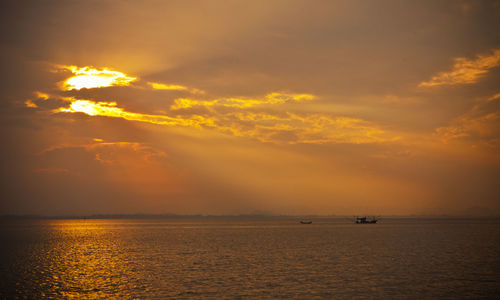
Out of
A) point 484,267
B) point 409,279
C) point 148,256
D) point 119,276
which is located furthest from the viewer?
point 148,256

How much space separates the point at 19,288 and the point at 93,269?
15.6 m

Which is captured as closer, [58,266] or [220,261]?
[58,266]

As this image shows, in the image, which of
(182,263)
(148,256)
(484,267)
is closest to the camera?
(484,267)

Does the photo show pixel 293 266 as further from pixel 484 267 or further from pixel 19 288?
pixel 19 288

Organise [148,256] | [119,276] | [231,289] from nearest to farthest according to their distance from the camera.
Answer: [231,289] → [119,276] → [148,256]

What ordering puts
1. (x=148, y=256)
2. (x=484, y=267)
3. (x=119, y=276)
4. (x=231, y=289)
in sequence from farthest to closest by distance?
(x=148, y=256), (x=484, y=267), (x=119, y=276), (x=231, y=289)

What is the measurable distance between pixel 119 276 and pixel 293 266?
25696 millimetres

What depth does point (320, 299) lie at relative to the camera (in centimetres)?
3716

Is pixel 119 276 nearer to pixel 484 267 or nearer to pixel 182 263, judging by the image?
pixel 182 263

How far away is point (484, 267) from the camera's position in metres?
57.9

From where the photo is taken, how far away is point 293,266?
193 ft

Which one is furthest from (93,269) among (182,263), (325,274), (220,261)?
(325,274)

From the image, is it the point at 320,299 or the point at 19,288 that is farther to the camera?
the point at 19,288

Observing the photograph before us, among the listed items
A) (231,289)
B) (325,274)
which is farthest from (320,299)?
(325,274)
